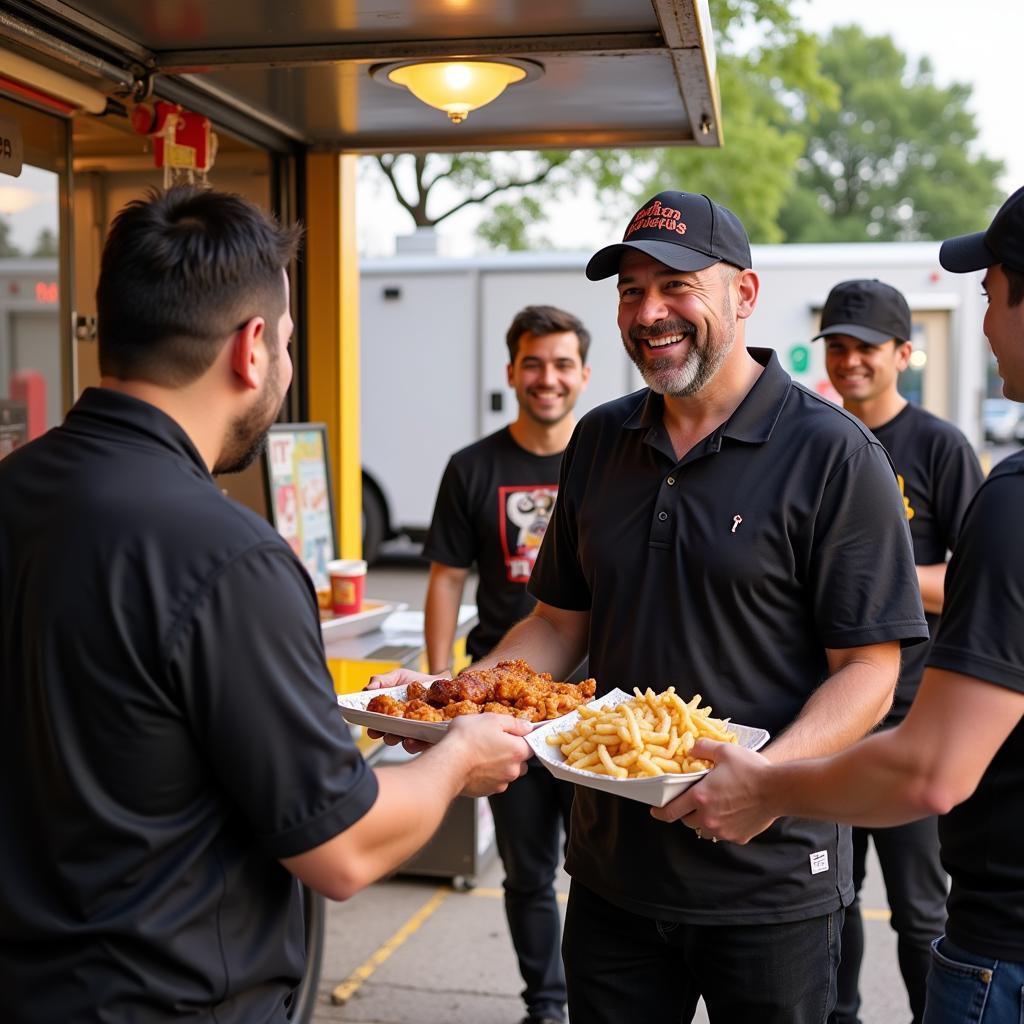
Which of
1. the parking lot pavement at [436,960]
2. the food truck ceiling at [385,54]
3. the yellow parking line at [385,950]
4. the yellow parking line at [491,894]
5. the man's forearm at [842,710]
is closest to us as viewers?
the man's forearm at [842,710]

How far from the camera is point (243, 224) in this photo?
6.57 feet

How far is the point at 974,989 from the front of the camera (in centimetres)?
217

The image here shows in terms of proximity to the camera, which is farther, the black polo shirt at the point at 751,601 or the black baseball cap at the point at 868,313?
the black baseball cap at the point at 868,313

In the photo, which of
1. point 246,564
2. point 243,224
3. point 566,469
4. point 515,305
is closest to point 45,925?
point 246,564

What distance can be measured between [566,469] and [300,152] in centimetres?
352

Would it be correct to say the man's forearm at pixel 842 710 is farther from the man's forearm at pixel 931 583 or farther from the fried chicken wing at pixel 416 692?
the man's forearm at pixel 931 583

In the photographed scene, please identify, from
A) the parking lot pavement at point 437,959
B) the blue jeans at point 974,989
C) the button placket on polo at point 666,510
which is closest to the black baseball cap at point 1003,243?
the button placket on polo at point 666,510

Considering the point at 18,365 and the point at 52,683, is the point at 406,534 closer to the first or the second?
the point at 18,365

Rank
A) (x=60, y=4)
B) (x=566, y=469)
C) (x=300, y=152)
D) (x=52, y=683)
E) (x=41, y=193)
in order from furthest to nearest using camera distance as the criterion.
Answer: (x=300, y=152)
(x=41, y=193)
(x=60, y=4)
(x=566, y=469)
(x=52, y=683)

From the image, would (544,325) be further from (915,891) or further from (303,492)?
(915,891)

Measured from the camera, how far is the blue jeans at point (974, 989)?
83.5 inches

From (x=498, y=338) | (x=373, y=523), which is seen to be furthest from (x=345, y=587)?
(x=373, y=523)

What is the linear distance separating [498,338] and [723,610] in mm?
11626

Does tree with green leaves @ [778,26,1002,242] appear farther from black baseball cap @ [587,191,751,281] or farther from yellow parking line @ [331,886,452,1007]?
black baseball cap @ [587,191,751,281]
